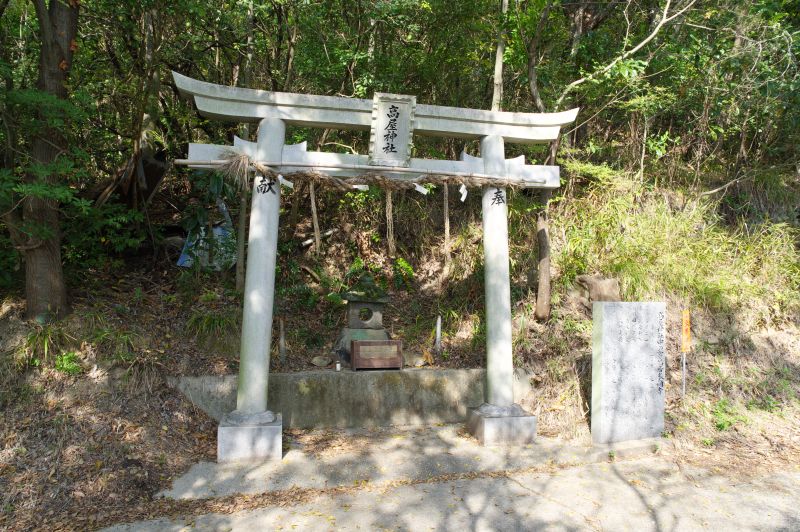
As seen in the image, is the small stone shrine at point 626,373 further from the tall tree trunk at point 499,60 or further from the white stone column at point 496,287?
the tall tree trunk at point 499,60

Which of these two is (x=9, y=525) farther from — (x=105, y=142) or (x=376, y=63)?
(x=376, y=63)

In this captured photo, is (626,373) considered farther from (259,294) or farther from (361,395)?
(259,294)

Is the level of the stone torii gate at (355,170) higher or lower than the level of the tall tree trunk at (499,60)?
lower

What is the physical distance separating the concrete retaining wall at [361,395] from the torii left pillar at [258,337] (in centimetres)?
75

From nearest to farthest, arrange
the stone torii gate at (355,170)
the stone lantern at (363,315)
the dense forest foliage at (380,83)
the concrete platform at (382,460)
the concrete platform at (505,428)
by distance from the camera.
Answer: the concrete platform at (382,460)
the stone torii gate at (355,170)
the concrete platform at (505,428)
the dense forest foliage at (380,83)
the stone lantern at (363,315)

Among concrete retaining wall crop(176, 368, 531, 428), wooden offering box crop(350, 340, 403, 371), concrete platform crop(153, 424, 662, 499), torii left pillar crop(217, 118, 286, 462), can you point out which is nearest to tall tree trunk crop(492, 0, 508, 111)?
torii left pillar crop(217, 118, 286, 462)

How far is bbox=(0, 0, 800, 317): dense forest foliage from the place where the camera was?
6355 millimetres

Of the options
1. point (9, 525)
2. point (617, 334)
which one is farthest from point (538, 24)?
point (9, 525)

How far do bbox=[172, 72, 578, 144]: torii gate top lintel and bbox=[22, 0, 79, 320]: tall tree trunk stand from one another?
1651 mm

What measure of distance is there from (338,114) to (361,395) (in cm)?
348

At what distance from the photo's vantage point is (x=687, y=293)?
304 inches

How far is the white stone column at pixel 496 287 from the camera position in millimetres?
6145

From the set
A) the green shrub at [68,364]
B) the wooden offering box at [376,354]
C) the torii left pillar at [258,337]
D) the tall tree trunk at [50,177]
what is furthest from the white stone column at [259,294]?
the tall tree trunk at [50,177]

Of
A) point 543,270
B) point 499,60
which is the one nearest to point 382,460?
point 543,270
